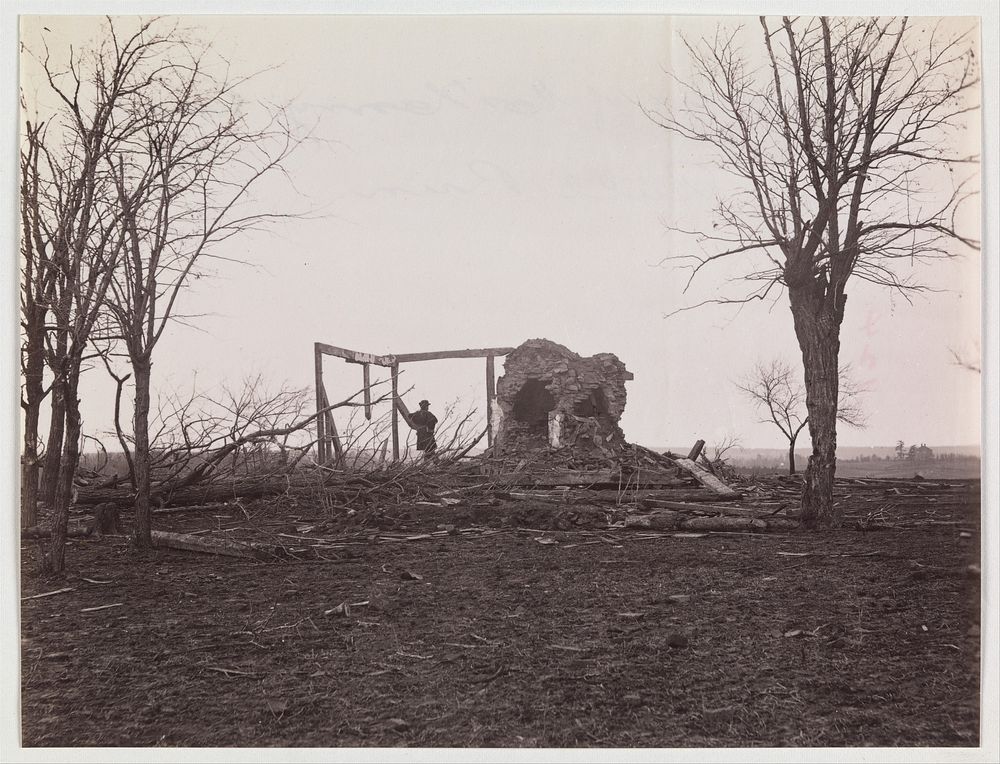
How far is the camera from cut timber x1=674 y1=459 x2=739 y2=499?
807 cm

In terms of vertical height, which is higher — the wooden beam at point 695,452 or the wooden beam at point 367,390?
the wooden beam at point 367,390

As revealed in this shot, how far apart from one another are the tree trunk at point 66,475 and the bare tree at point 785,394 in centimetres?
418

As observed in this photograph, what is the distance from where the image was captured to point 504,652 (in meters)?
3.73

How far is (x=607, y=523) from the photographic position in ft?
20.7

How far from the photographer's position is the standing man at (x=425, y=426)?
A: 20.5 ft

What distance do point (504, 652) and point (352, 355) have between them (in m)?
2.67

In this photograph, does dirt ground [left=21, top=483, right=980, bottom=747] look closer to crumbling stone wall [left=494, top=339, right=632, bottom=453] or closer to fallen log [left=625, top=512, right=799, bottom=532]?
fallen log [left=625, top=512, right=799, bottom=532]

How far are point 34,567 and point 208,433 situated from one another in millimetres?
1296

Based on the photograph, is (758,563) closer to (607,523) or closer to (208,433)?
(607,523)

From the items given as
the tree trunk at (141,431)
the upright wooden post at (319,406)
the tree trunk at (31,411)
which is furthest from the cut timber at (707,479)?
the tree trunk at (31,411)

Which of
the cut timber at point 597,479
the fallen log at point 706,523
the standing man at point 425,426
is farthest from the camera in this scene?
the cut timber at point 597,479

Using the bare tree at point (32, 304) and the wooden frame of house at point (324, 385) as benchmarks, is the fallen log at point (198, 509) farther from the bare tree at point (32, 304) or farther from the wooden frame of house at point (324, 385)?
the bare tree at point (32, 304)

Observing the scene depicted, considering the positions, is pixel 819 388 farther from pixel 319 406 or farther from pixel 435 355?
pixel 319 406

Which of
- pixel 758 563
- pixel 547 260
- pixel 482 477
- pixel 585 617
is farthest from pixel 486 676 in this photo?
pixel 482 477
